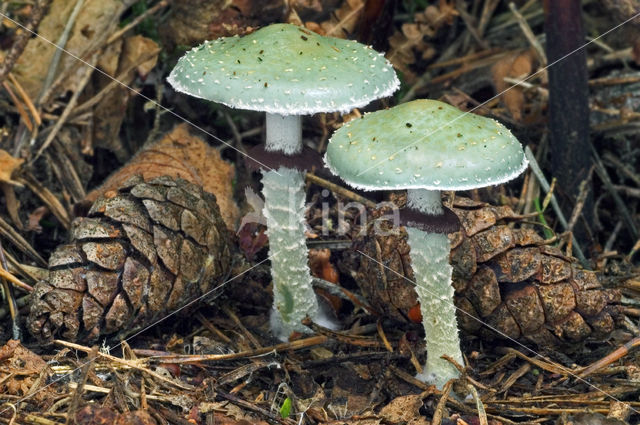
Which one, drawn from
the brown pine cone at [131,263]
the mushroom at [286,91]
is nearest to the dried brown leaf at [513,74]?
the mushroom at [286,91]

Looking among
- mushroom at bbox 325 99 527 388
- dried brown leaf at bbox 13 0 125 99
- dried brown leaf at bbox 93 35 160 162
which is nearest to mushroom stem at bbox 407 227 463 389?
mushroom at bbox 325 99 527 388

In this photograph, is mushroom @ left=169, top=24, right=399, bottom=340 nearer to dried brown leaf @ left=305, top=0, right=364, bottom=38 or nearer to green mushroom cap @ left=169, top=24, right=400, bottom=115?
green mushroom cap @ left=169, top=24, right=400, bottom=115

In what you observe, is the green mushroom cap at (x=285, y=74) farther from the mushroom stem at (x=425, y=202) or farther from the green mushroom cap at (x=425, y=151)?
the mushroom stem at (x=425, y=202)

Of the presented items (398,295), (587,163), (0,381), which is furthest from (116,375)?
(587,163)

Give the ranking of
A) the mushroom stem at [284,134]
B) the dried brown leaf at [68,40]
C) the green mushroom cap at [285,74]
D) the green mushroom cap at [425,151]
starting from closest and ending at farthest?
the green mushroom cap at [425,151]
the green mushroom cap at [285,74]
the mushroom stem at [284,134]
the dried brown leaf at [68,40]

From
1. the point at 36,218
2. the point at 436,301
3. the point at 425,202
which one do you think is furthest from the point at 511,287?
the point at 36,218

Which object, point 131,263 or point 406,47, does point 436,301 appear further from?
point 406,47

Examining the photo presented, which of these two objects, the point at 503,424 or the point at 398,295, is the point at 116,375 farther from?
the point at 503,424
